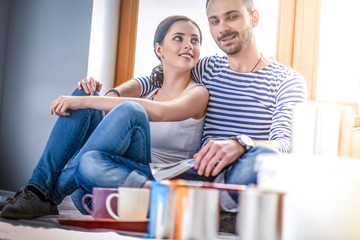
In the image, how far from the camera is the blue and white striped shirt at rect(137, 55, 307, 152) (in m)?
1.78

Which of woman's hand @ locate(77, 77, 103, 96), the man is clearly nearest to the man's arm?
the man

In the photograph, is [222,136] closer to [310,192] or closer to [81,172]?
[81,172]

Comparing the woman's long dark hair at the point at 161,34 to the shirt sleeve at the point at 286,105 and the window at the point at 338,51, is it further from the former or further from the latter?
the window at the point at 338,51

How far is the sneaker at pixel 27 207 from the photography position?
1335 mm

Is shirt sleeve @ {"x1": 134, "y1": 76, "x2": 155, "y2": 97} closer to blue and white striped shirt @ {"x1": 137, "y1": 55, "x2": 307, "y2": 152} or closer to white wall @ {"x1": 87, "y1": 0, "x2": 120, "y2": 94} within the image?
blue and white striped shirt @ {"x1": 137, "y1": 55, "x2": 307, "y2": 152}

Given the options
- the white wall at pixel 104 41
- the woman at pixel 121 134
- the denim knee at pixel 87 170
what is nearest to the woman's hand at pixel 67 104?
the woman at pixel 121 134

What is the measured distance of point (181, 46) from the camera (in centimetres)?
199

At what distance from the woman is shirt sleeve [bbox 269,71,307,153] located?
30cm

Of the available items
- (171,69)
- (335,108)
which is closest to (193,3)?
(171,69)

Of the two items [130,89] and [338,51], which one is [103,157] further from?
[338,51]

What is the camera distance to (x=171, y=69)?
6.58 ft

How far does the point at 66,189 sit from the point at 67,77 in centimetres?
109

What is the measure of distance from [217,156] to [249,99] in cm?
62

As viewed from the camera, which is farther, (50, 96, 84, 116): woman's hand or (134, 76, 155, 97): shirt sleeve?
(134, 76, 155, 97): shirt sleeve
